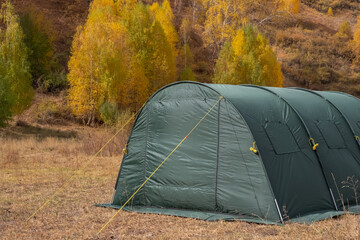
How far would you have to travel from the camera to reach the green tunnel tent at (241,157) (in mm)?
7535

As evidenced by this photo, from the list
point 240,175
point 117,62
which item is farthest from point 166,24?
point 240,175

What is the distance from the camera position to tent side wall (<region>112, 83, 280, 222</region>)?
24.8 feet

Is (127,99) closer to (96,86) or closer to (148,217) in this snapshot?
(96,86)

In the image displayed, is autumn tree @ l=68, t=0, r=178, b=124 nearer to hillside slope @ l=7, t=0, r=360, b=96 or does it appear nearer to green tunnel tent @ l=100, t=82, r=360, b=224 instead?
hillside slope @ l=7, t=0, r=360, b=96

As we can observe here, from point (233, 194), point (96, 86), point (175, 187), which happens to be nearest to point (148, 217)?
point (175, 187)

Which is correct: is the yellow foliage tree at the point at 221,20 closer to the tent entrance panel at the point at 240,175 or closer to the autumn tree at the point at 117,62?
the autumn tree at the point at 117,62

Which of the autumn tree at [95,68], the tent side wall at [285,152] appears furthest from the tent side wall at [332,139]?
the autumn tree at [95,68]

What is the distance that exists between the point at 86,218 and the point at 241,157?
2851 mm

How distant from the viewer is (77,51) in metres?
30.5

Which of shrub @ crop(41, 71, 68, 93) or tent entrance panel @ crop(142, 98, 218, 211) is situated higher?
tent entrance panel @ crop(142, 98, 218, 211)

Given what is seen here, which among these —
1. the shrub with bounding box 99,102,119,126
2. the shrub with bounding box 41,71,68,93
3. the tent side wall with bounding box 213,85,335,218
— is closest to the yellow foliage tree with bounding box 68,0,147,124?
the shrub with bounding box 99,102,119,126

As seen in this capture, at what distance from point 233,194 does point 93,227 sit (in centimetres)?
234

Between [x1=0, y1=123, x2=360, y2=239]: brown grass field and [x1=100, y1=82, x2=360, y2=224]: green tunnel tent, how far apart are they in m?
0.45

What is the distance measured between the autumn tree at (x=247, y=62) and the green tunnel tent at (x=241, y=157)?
91.1 ft
